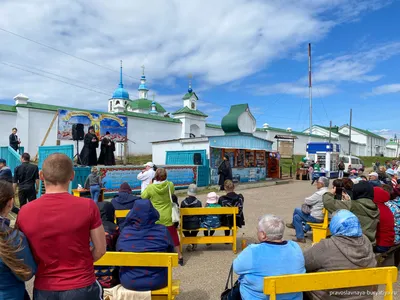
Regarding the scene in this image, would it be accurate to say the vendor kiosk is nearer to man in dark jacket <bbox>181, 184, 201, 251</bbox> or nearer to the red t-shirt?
man in dark jacket <bbox>181, 184, 201, 251</bbox>

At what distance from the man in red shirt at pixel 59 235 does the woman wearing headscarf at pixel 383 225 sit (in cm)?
419

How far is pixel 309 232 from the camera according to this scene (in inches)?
286

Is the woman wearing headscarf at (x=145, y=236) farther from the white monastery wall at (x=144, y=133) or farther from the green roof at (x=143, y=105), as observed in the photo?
the green roof at (x=143, y=105)

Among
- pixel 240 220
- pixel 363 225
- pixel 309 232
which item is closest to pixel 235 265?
pixel 363 225

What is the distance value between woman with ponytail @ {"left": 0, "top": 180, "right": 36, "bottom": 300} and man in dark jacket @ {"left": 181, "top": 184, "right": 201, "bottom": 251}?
3906 millimetres

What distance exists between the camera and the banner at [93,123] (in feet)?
50.1

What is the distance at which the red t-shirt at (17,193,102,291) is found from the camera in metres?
1.89

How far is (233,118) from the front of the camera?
1983 cm

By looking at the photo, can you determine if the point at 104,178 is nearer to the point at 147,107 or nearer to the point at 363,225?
the point at 363,225

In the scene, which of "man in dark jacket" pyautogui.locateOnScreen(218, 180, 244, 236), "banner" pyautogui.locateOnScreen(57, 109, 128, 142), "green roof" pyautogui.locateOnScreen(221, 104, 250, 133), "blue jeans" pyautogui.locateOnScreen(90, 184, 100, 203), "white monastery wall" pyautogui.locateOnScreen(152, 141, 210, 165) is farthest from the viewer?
"green roof" pyautogui.locateOnScreen(221, 104, 250, 133)

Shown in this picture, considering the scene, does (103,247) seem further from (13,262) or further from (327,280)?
(327,280)

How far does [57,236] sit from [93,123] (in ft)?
51.4

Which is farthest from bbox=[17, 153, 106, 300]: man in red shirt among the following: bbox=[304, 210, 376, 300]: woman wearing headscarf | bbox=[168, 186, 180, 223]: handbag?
bbox=[168, 186, 180, 223]: handbag

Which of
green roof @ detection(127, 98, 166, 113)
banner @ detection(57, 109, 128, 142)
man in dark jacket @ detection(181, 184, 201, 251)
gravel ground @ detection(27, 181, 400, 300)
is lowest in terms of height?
gravel ground @ detection(27, 181, 400, 300)
